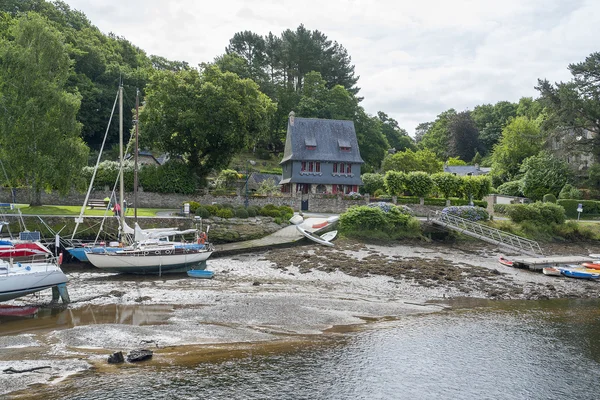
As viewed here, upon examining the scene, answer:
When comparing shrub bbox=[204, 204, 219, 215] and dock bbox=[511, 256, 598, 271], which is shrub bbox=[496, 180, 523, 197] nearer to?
dock bbox=[511, 256, 598, 271]

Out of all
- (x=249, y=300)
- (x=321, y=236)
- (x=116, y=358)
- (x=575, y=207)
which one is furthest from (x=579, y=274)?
(x=575, y=207)

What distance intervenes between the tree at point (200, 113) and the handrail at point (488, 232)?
71.8ft

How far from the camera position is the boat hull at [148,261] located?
967 inches

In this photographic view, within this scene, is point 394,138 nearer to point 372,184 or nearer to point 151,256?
point 372,184

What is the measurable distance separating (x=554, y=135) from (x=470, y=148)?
155 feet

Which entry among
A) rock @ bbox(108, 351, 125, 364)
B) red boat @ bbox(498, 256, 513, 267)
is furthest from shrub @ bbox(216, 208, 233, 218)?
rock @ bbox(108, 351, 125, 364)

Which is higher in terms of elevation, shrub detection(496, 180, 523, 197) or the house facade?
the house facade

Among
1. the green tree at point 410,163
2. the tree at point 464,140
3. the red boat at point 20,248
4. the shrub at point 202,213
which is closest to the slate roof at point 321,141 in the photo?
the green tree at point 410,163

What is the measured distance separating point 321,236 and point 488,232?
14.5 m

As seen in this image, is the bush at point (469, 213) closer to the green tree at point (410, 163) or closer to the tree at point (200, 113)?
the tree at point (200, 113)

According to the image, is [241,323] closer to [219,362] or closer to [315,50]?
[219,362]

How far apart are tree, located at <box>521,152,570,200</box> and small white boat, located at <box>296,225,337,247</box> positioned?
3847cm

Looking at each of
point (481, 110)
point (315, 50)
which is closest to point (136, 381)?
point (315, 50)

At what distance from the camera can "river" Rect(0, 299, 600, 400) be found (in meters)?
11.6
